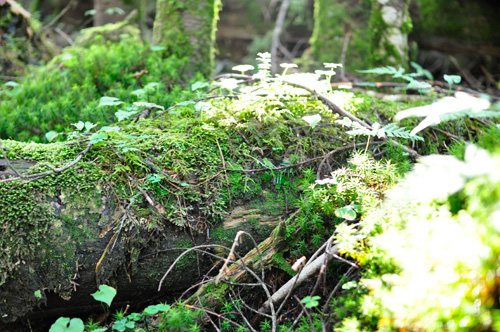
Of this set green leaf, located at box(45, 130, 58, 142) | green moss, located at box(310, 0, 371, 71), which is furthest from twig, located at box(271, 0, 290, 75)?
green leaf, located at box(45, 130, 58, 142)

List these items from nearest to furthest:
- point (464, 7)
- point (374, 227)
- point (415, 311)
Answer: point (415, 311), point (374, 227), point (464, 7)

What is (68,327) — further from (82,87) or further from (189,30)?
(189,30)

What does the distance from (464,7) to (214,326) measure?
7080 mm

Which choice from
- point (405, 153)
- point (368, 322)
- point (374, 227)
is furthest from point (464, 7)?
point (368, 322)

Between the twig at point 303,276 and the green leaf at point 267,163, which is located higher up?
the green leaf at point 267,163

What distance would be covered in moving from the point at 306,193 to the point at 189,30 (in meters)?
3.38

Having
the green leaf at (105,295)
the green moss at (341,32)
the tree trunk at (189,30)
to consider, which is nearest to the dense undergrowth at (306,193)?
the green leaf at (105,295)

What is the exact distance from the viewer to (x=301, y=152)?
2787mm

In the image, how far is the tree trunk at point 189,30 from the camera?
192 inches

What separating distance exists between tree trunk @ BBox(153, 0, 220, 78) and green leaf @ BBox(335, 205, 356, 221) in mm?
3397

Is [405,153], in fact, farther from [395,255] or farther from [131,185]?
[131,185]

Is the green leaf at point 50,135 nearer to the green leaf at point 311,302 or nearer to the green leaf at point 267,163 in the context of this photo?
the green leaf at point 267,163

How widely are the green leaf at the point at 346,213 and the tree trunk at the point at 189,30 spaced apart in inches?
134

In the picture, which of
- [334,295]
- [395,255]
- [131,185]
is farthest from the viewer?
[131,185]
